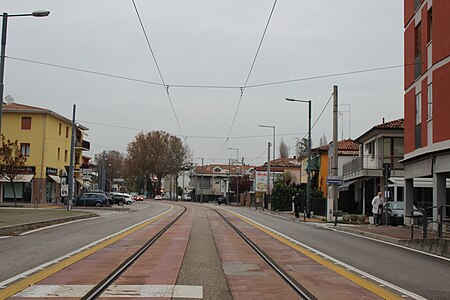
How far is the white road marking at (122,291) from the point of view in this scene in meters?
8.86

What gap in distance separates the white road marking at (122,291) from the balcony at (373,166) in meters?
33.9

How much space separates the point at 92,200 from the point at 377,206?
35391 millimetres

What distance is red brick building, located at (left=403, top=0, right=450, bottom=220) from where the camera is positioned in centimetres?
2373

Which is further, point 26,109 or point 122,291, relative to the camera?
point 26,109

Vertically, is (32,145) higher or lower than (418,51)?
lower

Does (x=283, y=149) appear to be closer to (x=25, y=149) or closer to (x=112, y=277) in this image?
(x=25, y=149)

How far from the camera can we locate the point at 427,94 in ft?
85.3

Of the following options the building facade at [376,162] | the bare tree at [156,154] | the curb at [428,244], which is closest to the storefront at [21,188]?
the building facade at [376,162]

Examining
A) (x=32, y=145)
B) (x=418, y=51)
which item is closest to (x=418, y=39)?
(x=418, y=51)

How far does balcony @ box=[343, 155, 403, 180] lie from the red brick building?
13.2 metres

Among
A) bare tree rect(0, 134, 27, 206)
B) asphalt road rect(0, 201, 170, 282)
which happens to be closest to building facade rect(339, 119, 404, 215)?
asphalt road rect(0, 201, 170, 282)

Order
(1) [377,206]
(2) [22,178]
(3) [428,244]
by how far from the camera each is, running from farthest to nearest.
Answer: (2) [22,178] < (1) [377,206] < (3) [428,244]

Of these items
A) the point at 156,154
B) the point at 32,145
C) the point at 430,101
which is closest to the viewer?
the point at 430,101

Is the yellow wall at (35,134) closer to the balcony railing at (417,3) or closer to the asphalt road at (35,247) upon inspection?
the asphalt road at (35,247)
